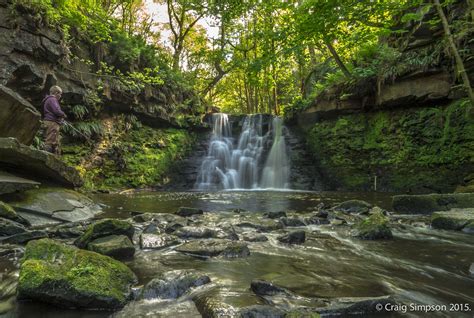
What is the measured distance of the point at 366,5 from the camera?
7.02 m

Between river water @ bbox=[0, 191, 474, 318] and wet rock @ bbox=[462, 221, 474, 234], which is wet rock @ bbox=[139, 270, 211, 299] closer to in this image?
river water @ bbox=[0, 191, 474, 318]

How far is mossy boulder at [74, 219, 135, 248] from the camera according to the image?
356 centimetres

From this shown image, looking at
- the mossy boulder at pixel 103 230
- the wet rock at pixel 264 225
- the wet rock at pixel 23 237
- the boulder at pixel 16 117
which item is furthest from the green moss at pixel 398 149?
the boulder at pixel 16 117

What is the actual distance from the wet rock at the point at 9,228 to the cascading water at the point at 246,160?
11270mm

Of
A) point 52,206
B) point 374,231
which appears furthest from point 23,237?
point 374,231

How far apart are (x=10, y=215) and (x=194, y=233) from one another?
2717 mm

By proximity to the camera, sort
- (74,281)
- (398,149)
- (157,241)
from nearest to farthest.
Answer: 1. (74,281)
2. (157,241)
3. (398,149)

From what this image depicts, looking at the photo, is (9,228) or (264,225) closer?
(9,228)

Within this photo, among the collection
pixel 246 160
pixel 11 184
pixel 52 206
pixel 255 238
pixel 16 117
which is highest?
pixel 16 117

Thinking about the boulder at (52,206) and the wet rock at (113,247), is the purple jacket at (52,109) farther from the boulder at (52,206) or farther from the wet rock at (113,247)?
the wet rock at (113,247)

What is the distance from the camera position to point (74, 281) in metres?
2.24

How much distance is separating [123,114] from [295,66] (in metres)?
16.1

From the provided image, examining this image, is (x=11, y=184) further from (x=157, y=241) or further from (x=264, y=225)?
(x=264, y=225)

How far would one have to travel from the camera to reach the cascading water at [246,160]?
51.6ft
